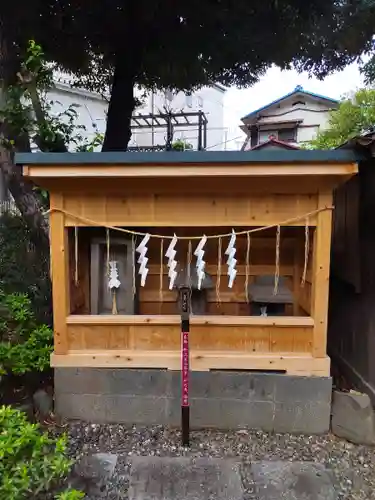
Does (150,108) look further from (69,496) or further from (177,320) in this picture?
(69,496)

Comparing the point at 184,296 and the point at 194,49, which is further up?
the point at 194,49

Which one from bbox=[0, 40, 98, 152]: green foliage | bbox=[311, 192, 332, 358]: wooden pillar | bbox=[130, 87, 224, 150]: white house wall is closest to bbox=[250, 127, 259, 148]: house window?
bbox=[130, 87, 224, 150]: white house wall

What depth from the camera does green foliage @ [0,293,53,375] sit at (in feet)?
Answer: 12.0

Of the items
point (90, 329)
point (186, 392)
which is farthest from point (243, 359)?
point (90, 329)

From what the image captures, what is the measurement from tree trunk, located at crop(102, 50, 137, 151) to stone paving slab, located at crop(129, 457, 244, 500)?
5719 millimetres

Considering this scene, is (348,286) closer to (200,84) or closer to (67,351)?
(67,351)

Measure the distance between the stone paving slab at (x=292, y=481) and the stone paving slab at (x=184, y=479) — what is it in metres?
0.16

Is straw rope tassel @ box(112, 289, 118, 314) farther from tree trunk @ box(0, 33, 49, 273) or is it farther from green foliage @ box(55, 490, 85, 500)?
tree trunk @ box(0, 33, 49, 273)

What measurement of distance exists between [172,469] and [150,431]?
55cm

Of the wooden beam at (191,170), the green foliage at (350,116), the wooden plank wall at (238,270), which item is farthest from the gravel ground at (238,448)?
the green foliage at (350,116)

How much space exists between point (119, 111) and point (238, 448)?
20.4 ft

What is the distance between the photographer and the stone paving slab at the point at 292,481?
2.71 metres

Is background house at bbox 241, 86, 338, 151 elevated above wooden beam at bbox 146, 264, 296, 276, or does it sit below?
above

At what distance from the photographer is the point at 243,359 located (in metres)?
3.50
